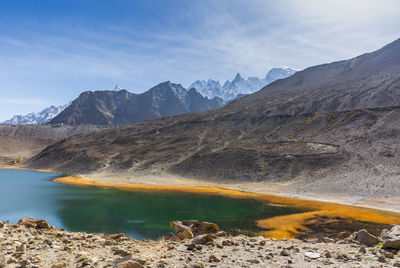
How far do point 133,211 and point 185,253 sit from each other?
107 feet

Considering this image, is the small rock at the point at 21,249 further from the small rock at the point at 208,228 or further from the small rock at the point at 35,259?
the small rock at the point at 208,228

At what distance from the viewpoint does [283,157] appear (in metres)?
80.9

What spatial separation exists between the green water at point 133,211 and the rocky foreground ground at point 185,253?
1441cm

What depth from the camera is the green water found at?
3369cm

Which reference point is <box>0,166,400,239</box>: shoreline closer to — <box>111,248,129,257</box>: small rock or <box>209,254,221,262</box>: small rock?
<box>209,254,221,262</box>: small rock

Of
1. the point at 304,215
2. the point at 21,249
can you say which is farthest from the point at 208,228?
the point at 304,215

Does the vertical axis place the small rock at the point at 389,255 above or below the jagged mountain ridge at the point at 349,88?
below

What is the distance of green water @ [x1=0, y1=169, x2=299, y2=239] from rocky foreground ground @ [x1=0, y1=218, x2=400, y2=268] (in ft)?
47.3

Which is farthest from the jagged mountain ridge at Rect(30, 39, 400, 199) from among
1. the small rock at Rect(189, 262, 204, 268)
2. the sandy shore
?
the small rock at Rect(189, 262, 204, 268)

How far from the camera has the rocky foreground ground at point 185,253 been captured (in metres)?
11.3

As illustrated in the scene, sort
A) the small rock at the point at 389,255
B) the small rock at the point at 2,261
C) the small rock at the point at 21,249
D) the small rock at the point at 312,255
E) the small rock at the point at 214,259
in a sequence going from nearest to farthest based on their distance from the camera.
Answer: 1. the small rock at the point at 2,261
2. the small rock at the point at 214,259
3. the small rock at the point at 21,249
4. the small rock at the point at 389,255
5. the small rock at the point at 312,255

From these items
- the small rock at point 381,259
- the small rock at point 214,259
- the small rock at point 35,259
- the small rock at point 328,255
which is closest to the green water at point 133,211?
the small rock at point 35,259

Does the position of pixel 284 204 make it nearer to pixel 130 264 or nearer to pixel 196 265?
pixel 196 265

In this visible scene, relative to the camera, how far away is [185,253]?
13.0m
